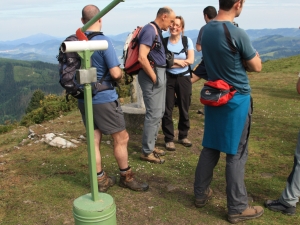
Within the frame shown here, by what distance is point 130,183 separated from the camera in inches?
175

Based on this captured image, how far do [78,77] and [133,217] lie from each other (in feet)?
6.40

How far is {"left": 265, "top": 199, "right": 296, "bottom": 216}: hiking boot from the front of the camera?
377 centimetres

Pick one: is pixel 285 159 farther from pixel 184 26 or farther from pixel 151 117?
pixel 184 26

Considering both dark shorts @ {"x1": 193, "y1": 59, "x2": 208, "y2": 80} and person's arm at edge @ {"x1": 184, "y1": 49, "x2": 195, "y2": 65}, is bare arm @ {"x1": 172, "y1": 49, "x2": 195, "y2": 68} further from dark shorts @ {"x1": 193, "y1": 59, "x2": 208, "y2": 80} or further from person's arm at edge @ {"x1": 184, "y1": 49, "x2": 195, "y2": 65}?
dark shorts @ {"x1": 193, "y1": 59, "x2": 208, "y2": 80}

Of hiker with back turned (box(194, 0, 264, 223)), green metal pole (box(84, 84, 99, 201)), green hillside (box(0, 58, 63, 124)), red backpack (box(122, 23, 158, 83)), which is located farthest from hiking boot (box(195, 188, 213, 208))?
green hillside (box(0, 58, 63, 124))

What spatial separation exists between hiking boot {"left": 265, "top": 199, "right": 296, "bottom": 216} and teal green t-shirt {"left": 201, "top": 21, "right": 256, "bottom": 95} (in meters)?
1.42

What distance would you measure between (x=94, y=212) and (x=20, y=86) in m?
186

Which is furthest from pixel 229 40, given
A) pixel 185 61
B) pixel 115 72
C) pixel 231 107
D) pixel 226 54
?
pixel 185 61

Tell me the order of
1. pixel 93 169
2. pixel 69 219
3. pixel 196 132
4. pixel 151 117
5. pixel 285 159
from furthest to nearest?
pixel 196 132 < pixel 285 159 < pixel 151 117 < pixel 69 219 < pixel 93 169

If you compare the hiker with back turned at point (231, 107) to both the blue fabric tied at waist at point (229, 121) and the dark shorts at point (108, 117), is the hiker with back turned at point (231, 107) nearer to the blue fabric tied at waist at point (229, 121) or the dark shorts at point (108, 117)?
the blue fabric tied at waist at point (229, 121)

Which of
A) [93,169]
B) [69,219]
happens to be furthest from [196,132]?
[93,169]

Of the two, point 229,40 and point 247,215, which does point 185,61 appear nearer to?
point 229,40

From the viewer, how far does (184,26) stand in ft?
19.0

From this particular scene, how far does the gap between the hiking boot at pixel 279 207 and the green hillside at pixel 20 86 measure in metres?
139
